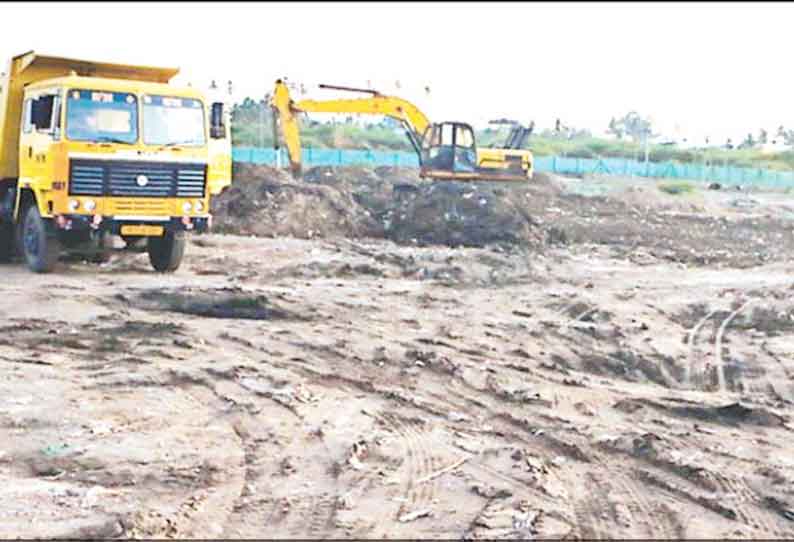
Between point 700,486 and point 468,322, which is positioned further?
point 468,322

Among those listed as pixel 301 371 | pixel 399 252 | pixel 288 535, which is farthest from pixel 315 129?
pixel 288 535

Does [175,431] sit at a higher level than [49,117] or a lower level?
lower

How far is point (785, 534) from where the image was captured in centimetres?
636

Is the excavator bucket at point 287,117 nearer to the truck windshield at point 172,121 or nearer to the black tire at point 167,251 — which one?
Answer: the black tire at point 167,251

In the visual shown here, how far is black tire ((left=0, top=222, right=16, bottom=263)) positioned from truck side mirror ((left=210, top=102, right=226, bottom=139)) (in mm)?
3919

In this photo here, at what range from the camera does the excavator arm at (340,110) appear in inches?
1179

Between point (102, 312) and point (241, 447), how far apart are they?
5971 mm

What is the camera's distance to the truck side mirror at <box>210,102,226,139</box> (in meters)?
16.4

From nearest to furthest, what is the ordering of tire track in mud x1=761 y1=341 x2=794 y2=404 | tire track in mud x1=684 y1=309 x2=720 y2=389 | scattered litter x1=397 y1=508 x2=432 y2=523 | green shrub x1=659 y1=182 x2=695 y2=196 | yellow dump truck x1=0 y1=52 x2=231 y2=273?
scattered litter x1=397 y1=508 x2=432 y2=523 → tire track in mud x1=761 y1=341 x2=794 y2=404 → tire track in mud x1=684 y1=309 x2=720 y2=389 → yellow dump truck x1=0 y1=52 x2=231 y2=273 → green shrub x1=659 y1=182 x2=695 y2=196

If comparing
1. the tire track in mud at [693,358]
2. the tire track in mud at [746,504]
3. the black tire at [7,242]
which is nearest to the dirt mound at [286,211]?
the black tire at [7,242]

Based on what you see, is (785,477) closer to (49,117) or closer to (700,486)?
(700,486)

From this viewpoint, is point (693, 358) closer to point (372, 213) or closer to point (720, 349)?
point (720, 349)

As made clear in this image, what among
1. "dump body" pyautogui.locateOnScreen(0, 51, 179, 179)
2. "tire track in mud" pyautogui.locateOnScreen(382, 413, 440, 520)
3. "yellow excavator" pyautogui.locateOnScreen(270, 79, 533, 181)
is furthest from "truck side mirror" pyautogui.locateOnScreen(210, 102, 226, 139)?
"yellow excavator" pyautogui.locateOnScreen(270, 79, 533, 181)

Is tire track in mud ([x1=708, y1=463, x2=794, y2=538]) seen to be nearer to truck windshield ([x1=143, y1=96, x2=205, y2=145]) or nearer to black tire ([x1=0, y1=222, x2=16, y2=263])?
truck windshield ([x1=143, y1=96, x2=205, y2=145])
